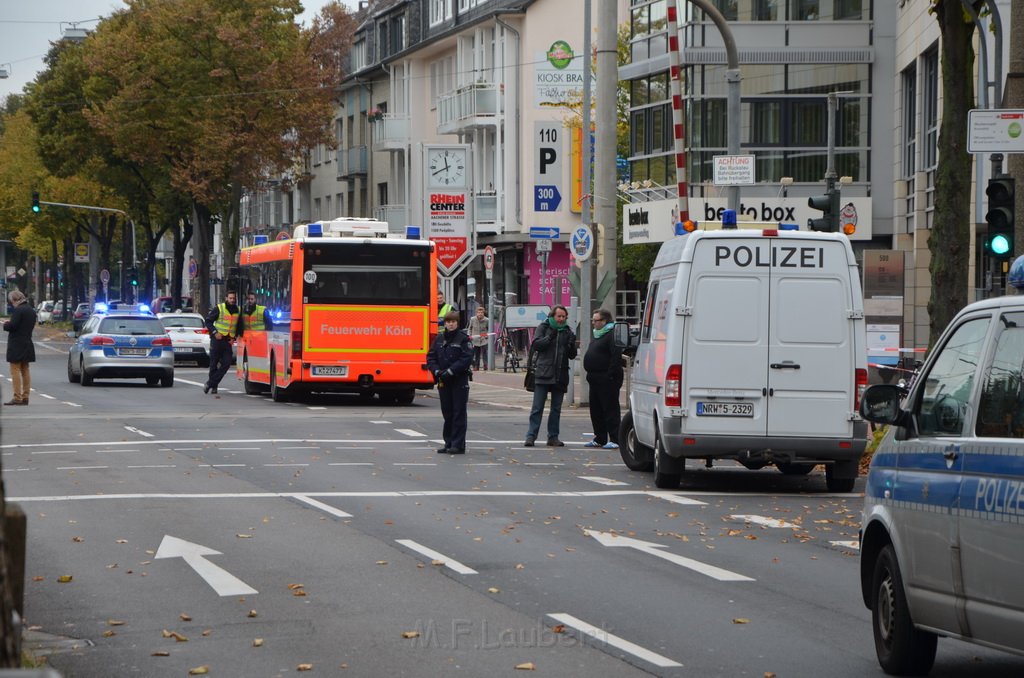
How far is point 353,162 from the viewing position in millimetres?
79625

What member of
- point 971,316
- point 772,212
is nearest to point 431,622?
point 971,316

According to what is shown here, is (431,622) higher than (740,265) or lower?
lower

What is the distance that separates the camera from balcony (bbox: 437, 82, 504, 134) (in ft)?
200

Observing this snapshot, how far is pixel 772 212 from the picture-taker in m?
42.3

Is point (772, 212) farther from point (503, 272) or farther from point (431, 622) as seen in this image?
point (431, 622)

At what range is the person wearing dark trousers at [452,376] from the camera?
21.0 metres

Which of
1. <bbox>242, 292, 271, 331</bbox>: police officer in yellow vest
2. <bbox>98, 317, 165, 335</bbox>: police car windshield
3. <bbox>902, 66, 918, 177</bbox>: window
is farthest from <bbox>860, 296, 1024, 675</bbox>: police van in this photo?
<bbox>902, 66, 918, 177</bbox>: window

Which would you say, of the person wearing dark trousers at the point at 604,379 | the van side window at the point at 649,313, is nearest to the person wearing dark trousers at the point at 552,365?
the person wearing dark trousers at the point at 604,379

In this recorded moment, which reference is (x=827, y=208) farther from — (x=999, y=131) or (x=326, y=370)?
(x=326, y=370)

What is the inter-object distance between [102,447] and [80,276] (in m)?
85.7

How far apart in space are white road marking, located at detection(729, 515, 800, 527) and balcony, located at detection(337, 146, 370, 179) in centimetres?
6489

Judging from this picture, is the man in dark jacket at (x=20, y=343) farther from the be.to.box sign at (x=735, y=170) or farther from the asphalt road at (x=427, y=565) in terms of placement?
the be.to.box sign at (x=735, y=170)

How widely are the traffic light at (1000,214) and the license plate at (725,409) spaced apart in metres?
2.64

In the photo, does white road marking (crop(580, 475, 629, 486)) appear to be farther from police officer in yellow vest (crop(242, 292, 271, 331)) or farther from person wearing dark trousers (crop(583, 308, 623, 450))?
police officer in yellow vest (crop(242, 292, 271, 331))
